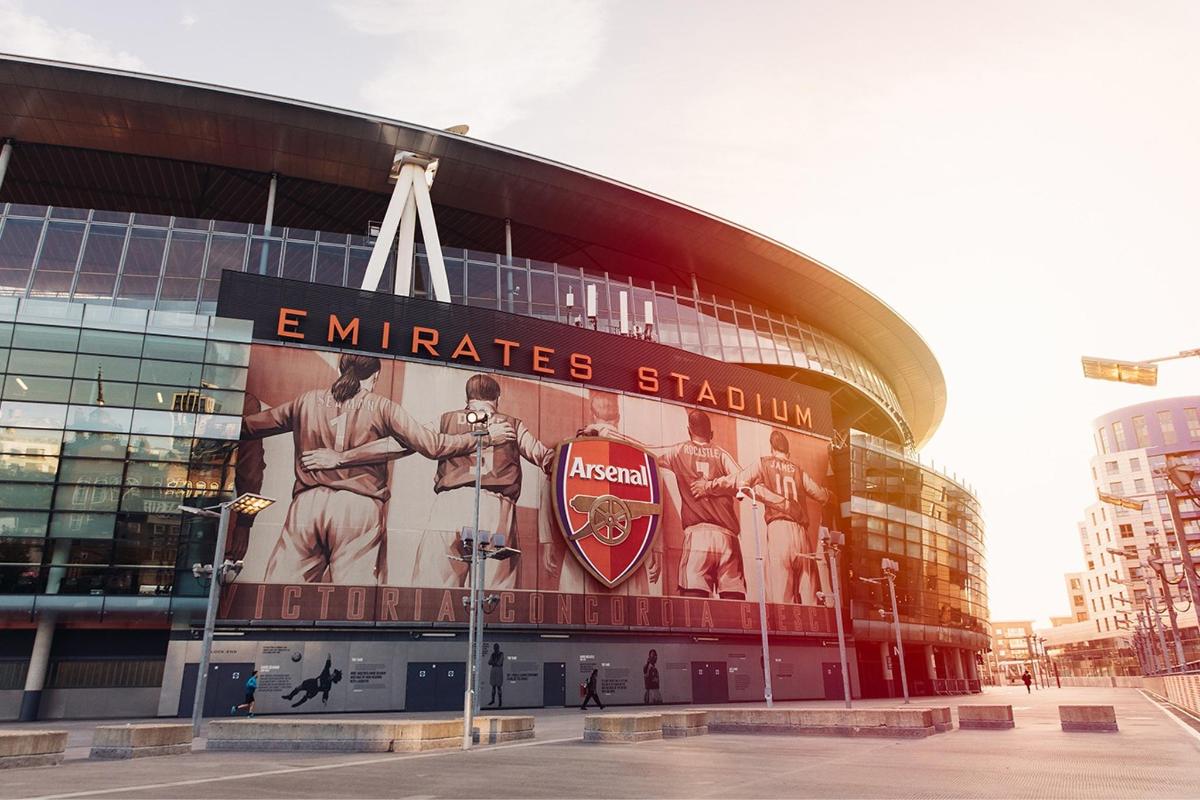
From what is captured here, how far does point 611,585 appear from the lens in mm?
42688

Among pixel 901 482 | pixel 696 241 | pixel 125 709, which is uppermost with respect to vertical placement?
pixel 696 241

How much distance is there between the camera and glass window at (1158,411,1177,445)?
130750mm

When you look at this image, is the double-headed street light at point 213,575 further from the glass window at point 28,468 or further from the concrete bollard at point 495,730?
the concrete bollard at point 495,730

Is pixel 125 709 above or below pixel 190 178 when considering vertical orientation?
below

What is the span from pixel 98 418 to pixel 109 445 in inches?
52.9

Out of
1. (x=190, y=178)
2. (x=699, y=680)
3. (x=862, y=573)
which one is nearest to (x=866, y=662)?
(x=862, y=573)

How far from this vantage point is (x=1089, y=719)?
2367 centimetres

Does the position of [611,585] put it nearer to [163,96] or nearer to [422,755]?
[422,755]

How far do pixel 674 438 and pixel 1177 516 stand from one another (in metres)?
25.5

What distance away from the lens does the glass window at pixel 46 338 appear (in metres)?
35.1

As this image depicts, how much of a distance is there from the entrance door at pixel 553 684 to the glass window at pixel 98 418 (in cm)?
2283

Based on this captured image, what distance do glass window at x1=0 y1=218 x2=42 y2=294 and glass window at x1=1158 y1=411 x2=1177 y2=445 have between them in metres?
153

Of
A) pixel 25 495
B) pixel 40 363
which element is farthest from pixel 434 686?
pixel 40 363

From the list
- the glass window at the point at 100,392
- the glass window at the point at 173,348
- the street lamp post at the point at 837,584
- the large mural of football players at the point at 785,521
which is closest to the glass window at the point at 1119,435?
the street lamp post at the point at 837,584
